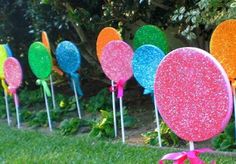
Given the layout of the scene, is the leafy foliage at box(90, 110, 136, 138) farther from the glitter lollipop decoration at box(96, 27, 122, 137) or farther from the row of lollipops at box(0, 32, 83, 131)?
the row of lollipops at box(0, 32, 83, 131)

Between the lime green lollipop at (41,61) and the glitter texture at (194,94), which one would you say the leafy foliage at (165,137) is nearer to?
the lime green lollipop at (41,61)

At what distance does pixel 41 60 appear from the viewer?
20.5 ft

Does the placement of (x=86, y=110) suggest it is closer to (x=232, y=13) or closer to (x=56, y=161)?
(x=56, y=161)

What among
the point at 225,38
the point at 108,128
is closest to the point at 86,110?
the point at 108,128

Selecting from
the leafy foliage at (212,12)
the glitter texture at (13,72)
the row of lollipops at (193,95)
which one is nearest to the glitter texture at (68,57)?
the glitter texture at (13,72)

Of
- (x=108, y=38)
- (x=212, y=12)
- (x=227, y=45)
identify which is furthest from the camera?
(x=108, y=38)

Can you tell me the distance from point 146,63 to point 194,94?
1.86 meters

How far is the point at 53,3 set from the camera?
21.5ft

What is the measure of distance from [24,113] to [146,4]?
97.9 inches

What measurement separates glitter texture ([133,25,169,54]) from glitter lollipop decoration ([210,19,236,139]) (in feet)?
2.54

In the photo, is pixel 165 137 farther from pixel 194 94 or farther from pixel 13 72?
pixel 13 72

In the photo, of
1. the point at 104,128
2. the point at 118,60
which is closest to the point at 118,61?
the point at 118,60

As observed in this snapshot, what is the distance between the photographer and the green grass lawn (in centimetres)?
450

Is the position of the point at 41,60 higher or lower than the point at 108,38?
lower
